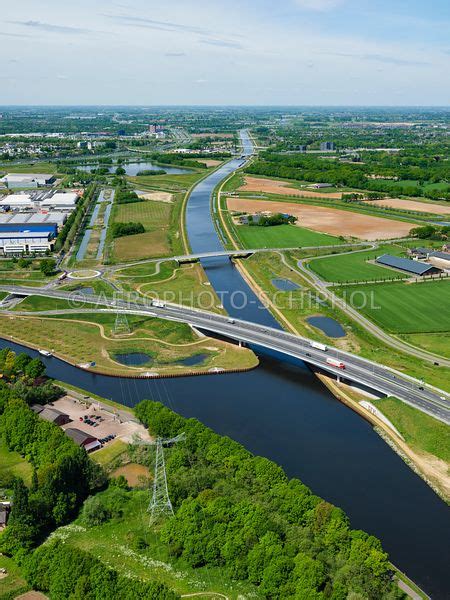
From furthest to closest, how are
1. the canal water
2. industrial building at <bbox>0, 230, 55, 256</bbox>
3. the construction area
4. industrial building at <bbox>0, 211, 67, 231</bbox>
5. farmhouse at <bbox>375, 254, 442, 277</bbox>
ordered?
industrial building at <bbox>0, 211, 67, 231</bbox> < industrial building at <bbox>0, 230, 55, 256</bbox> < farmhouse at <bbox>375, 254, 442, 277</bbox> < the construction area < the canal water

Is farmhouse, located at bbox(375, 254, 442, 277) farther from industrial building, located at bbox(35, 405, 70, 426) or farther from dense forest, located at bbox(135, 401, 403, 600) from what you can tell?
industrial building, located at bbox(35, 405, 70, 426)

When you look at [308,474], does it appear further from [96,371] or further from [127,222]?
[127,222]

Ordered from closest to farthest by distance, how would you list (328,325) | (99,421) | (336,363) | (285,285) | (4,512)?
1. (4,512)
2. (99,421)
3. (336,363)
4. (328,325)
5. (285,285)

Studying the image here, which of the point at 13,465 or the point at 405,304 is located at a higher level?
the point at 405,304

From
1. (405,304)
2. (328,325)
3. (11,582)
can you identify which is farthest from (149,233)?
(11,582)

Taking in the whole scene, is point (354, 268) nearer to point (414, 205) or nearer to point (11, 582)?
point (414, 205)

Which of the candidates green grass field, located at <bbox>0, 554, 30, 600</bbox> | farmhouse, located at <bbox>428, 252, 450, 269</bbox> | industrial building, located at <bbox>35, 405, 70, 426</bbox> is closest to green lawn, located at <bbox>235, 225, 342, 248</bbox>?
farmhouse, located at <bbox>428, 252, 450, 269</bbox>
